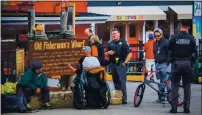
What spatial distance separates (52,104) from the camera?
464 inches

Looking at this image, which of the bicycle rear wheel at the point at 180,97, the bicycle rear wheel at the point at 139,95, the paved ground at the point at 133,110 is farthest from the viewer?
the bicycle rear wheel at the point at 139,95

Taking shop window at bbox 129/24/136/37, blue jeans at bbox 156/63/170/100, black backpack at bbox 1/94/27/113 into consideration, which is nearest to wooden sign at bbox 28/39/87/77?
black backpack at bbox 1/94/27/113

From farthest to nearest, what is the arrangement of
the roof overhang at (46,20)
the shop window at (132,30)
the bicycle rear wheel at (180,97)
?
the shop window at (132,30)
the roof overhang at (46,20)
the bicycle rear wheel at (180,97)

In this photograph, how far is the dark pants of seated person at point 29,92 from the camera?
440 inches

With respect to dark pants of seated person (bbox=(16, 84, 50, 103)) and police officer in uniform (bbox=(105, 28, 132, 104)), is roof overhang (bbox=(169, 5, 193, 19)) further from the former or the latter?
dark pants of seated person (bbox=(16, 84, 50, 103))

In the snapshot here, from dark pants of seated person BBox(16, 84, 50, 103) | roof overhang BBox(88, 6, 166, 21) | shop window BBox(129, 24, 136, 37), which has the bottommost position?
dark pants of seated person BBox(16, 84, 50, 103)

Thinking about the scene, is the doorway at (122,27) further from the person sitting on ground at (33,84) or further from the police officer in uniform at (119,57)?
the person sitting on ground at (33,84)

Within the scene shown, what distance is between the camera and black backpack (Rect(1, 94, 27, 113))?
10.9 metres

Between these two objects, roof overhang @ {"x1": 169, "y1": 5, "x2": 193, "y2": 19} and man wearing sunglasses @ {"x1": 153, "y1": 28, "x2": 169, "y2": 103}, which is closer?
man wearing sunglasses @ {"x1": 153, "y1": 28, "x2": 169, "y2": 103}

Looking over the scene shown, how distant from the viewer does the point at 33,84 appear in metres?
11.3

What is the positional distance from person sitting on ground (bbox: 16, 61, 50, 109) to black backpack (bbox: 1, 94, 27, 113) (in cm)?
21

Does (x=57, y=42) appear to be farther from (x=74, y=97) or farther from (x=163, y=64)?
(x=163, y=64)

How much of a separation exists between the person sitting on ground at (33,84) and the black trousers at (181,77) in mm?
2560

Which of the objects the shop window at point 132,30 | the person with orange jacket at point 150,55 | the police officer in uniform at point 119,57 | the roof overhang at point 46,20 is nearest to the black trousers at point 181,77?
the police officer in uniform at point 119,57
